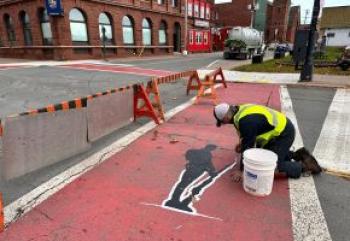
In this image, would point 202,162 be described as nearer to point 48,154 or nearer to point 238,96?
point 48,154

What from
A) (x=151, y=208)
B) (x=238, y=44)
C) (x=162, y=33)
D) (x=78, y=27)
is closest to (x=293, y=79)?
(x=151, y=208)

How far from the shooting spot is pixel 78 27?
986 inches

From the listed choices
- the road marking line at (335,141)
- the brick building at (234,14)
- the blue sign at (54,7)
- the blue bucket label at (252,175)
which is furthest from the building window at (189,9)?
the blue bucket label at (252,175)

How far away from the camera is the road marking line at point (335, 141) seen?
4707 mm

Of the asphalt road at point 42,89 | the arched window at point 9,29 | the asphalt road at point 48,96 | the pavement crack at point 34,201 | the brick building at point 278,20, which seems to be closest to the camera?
the pavement crack at point 34,201

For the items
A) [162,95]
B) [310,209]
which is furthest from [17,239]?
[162,95]

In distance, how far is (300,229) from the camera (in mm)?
3119

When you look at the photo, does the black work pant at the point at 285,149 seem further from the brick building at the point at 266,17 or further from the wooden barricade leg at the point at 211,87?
the brick building at the point at 266,17

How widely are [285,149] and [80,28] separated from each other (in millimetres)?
24928

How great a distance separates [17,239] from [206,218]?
2015mm

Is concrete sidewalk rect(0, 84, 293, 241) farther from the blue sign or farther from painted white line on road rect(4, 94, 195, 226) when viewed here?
the blue sign

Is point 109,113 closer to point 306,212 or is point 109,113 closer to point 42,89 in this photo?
point 306,212

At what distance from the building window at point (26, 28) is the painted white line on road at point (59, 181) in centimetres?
2513

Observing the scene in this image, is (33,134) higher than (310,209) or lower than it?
higher
